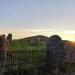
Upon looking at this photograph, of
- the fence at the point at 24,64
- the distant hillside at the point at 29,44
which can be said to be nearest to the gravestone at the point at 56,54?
the fence at the point at 24,64

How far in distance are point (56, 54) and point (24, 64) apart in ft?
6.88

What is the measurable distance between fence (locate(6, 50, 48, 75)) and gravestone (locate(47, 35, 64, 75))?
512 millimetres

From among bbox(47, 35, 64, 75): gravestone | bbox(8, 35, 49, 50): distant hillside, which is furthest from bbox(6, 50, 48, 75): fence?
bbox(8, 35, 49, 50): distant hillside

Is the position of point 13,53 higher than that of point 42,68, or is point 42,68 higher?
point 13,53

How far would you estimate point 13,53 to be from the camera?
1543cm

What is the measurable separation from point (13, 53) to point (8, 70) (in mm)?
1383

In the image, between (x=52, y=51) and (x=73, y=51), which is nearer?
(x=52, y=51)

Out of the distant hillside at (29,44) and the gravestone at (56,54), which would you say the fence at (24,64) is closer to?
the gravestone at (56,54)

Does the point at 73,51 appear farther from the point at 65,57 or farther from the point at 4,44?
the point at 4,44

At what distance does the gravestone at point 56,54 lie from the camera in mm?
15383

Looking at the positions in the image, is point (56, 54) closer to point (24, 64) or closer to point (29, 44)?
point (24, 64)

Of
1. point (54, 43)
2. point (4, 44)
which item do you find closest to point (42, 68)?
point (54, 43)

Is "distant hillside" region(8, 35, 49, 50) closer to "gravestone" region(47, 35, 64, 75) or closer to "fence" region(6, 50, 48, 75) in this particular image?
"fence" region(6, 50, 48, 75)

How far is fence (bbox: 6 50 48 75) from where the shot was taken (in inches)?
581
